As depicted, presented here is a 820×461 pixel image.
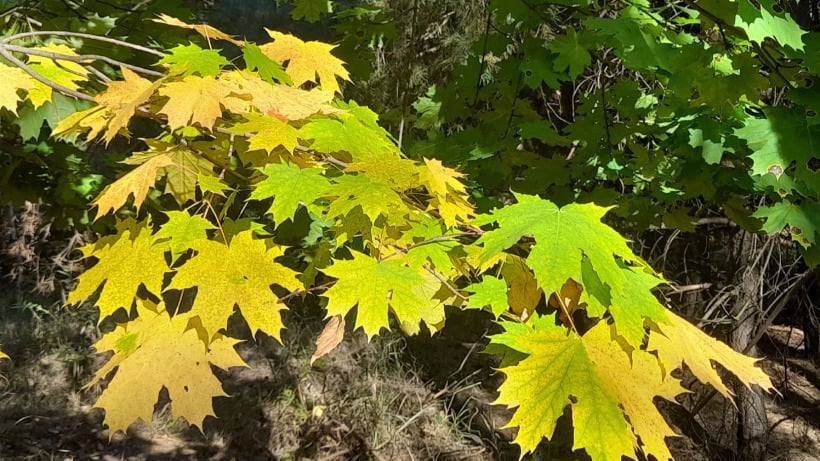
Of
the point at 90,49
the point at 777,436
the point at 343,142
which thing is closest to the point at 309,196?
the point at 343,142

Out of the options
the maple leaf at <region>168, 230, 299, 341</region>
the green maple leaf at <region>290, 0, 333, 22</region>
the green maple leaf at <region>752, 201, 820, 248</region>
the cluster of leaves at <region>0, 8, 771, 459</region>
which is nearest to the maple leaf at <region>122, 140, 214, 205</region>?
the cluster of leaves at <region>0, 8, 771, 459</region>

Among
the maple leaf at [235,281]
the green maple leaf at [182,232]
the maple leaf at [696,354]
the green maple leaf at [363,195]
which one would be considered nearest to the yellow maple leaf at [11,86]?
the green maple leaf at [182,232]

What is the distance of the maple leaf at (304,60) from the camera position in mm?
1665

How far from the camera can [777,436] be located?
408 centimetres

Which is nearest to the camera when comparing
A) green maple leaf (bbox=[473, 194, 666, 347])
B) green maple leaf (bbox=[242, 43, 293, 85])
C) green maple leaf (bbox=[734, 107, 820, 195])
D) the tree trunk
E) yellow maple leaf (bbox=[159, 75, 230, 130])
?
green maple leaf (bbox=[473, 194, 666, 347])

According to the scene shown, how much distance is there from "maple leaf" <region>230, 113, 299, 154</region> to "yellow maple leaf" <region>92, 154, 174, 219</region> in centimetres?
17

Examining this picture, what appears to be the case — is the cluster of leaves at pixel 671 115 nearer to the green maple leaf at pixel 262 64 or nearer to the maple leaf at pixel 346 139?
the maple leaf at pixel 346 139

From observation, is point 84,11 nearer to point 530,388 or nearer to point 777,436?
point 530,388

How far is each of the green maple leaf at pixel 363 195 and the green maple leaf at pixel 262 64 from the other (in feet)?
1.31

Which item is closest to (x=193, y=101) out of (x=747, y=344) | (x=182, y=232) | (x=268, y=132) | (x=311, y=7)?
(x=268, y=132)

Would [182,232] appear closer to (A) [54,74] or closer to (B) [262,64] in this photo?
(B) [262,64]

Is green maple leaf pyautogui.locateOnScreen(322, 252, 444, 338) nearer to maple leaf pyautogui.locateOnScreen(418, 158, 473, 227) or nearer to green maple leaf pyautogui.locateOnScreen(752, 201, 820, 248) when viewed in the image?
maple leaf pyautogui.locateOnScreen(418, 158, 473, 227)

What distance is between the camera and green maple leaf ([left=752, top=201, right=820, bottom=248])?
7.17ft

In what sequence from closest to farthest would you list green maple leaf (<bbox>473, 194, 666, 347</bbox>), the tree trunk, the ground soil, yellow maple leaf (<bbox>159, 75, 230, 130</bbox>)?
green maple leaf (<bbox>473, 194, 666, 347</bbox>), yellow maple leaf (<bbox>159, 75, 230, 130</bbox>), the tree trunk, the ground soil
